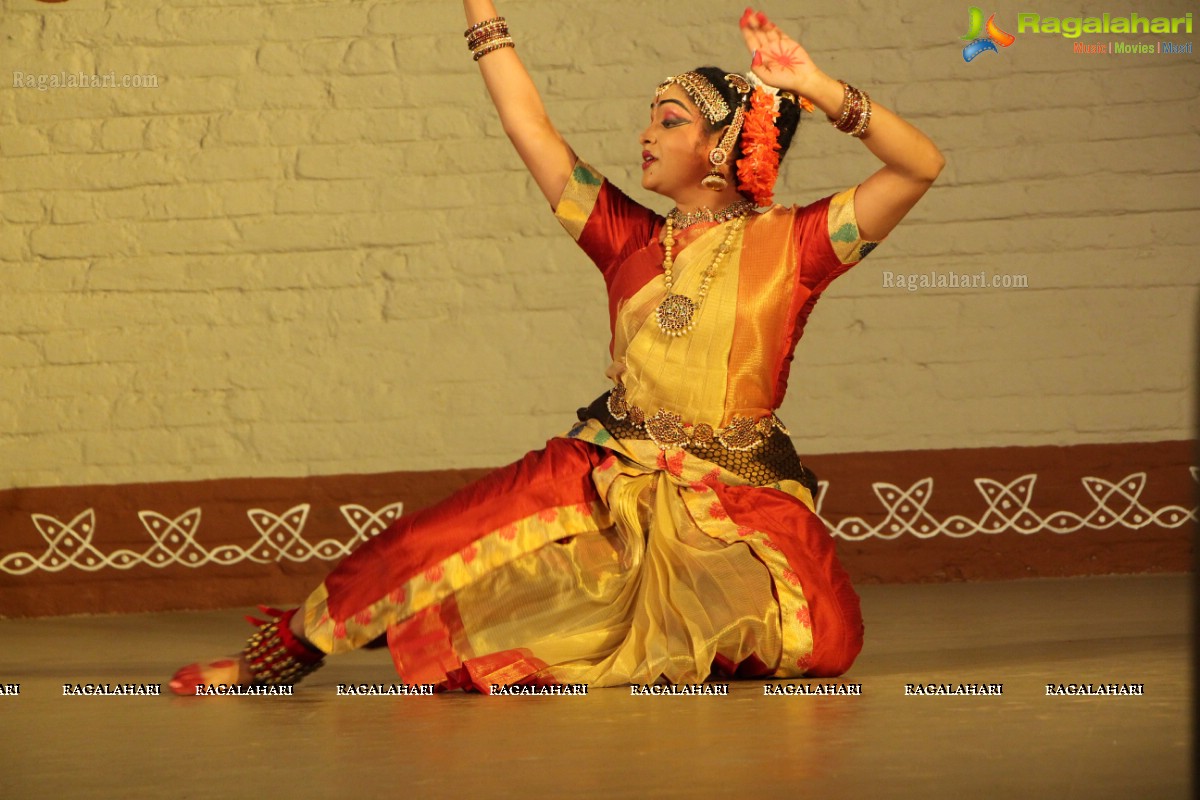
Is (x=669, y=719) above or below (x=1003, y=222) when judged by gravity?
below

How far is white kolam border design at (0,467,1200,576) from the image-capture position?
4.37 m

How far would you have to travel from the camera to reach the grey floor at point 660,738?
1.79 meters

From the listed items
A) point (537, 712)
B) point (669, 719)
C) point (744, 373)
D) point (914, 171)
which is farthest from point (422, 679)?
point (914, 171)

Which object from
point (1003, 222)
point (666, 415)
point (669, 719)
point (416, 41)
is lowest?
point (669, 719)

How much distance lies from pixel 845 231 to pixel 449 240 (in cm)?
172

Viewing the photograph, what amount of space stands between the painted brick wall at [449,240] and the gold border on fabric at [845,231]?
56.9 inches

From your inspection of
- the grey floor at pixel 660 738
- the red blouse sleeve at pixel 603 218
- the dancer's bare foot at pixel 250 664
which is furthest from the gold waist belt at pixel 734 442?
the dancer's bare foot at pixel 250 664

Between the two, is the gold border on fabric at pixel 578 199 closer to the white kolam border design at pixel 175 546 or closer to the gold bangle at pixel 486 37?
the gold bangle at pixel 486 37

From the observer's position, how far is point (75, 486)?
14.5ft

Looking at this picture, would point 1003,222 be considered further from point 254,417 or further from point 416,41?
point 254,417

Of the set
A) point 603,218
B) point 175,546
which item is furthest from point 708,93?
point 175,546

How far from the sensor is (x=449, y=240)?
14.4ft

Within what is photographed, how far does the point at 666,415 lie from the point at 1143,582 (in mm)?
1851

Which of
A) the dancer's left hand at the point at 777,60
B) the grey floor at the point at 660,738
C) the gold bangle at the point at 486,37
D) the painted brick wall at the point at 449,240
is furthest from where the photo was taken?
the painted brick wall at the point at 449,240
